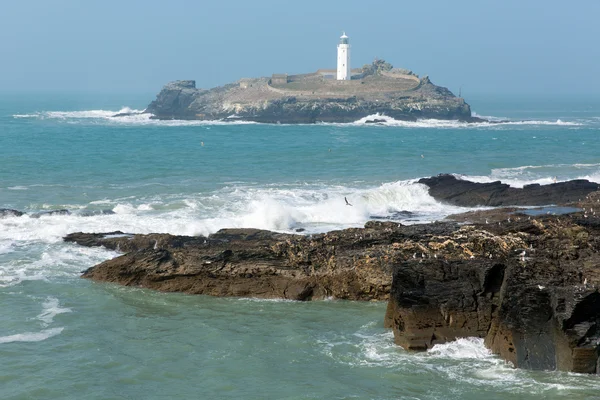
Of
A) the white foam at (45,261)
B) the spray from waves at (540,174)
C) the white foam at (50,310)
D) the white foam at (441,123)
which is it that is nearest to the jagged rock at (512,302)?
the white foam at (50,310)

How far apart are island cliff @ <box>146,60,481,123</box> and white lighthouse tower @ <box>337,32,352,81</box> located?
175cm

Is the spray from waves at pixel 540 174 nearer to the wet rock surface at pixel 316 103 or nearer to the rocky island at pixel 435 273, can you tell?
the rocky island at pixel 435 273

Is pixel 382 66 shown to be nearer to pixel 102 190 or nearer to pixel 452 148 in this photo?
pixel 452 148

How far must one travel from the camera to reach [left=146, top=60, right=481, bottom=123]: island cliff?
93000 millimetres

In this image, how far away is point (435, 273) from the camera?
1410 centimetres

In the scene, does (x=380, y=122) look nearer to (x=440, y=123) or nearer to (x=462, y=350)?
(x=440, y=123)

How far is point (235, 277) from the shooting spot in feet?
58.2

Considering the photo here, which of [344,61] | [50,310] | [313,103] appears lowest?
[50,310]

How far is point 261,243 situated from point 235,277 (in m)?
2.09

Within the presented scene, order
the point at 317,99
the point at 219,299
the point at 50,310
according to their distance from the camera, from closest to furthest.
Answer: the point at 50,310 < the point at 219,299 < the point at 317,99

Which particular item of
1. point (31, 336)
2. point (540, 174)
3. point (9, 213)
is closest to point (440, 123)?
point (540, 174)

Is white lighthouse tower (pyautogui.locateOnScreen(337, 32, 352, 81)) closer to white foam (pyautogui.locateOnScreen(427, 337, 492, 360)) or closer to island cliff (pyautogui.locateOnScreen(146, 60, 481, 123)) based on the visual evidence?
island cliff (pyautogui.locateOnScreen(146, 60, 481, 123))

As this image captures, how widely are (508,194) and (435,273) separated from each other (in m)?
16.9


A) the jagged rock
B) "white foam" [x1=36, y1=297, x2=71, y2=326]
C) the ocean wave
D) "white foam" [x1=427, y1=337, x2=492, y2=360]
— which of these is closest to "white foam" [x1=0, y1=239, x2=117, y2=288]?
"white foam" [x1=36, y1=297, x2=71, y2=326]
